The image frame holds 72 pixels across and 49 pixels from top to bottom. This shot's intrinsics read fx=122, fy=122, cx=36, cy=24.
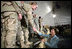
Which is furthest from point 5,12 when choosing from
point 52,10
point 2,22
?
point 52,10

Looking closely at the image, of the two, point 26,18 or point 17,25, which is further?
point 26,18

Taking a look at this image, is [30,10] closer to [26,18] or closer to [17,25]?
[26,18]

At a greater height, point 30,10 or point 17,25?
point 30,10

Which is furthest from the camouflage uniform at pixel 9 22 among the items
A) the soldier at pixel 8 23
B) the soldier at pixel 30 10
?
the soldier at pixel 30 10

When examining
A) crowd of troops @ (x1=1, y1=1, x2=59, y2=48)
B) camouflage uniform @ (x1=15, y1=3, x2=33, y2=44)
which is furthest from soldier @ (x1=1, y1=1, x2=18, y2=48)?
camouflage uniform @ (x1=15, y1=3, x2=33, y2=44)

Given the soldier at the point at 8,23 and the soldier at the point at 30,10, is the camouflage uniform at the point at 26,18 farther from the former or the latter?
the soldier at the point at 8,23

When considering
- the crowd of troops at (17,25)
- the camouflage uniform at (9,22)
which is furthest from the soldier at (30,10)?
the camouflage uniform at (9,22)

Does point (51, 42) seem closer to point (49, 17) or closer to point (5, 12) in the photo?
point (49, 17)

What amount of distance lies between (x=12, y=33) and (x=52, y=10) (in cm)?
45

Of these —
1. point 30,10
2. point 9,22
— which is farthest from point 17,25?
point 30,10

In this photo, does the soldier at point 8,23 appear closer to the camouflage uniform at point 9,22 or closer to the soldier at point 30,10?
the camouflage uniform at point 9,22

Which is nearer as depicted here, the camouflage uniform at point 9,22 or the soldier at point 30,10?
the camouflage uniform at point 9,22

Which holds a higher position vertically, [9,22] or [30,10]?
[30,10]

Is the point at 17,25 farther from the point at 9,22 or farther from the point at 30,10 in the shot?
the point at 30,10
